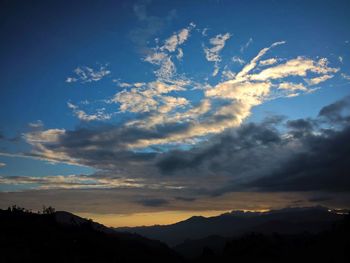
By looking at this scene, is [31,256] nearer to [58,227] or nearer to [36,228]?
[36,228]

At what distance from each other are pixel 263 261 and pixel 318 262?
16.1 metres

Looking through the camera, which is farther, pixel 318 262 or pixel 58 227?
pixel 58 227

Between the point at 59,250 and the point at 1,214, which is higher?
the point at 1,214

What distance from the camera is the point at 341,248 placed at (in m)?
40.9

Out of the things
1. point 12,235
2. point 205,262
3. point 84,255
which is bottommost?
point 205,262

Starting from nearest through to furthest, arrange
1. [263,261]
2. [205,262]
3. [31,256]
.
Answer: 1. [31,256]
2. [263,261]
3. [205,262]

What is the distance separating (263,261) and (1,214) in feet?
146

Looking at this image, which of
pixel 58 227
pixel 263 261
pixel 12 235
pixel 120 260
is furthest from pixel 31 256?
pixel 263 261

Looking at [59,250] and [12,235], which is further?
[12,235]

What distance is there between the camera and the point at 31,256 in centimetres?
3509

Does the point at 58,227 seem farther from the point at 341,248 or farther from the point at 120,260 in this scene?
the point at 341,248

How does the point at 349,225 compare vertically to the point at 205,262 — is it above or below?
above

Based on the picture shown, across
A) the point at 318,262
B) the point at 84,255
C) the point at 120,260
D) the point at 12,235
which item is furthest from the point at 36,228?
the point at 318,262

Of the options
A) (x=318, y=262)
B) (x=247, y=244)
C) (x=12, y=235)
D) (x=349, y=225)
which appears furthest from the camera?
(x=247, y=244)
